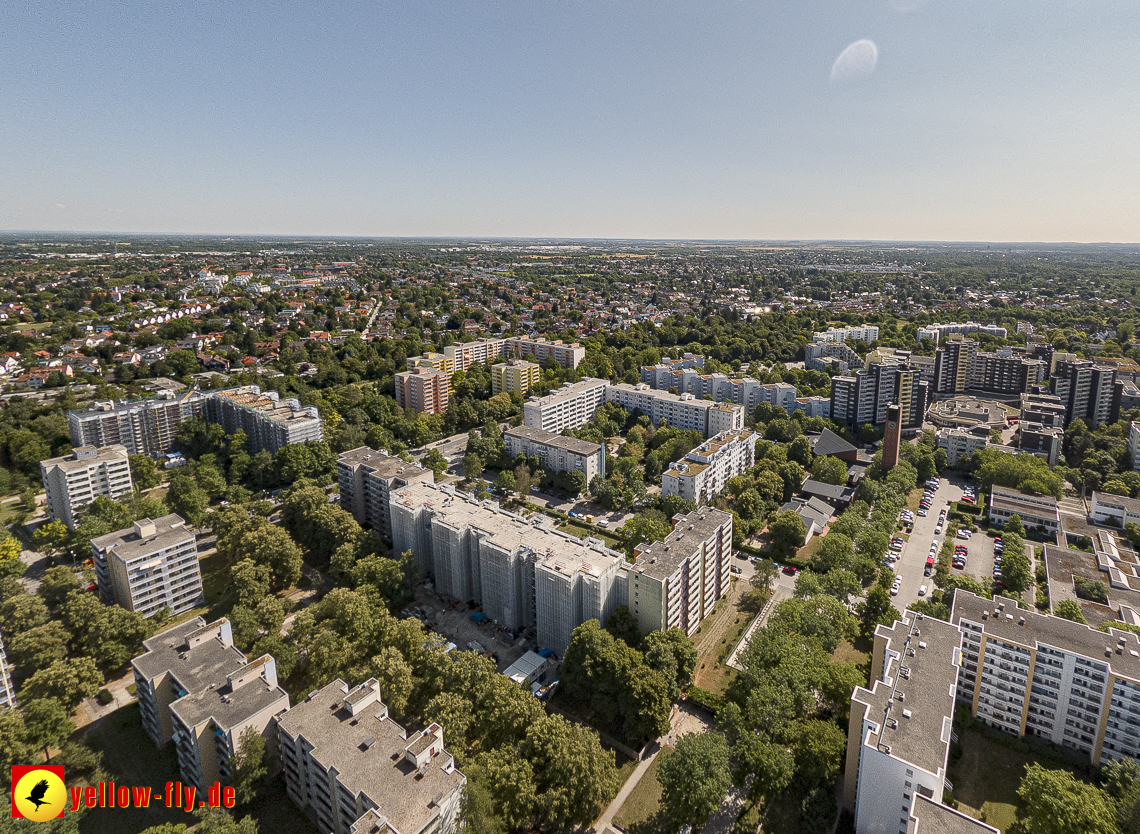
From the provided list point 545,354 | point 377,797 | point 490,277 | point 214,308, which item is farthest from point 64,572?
point 490,277

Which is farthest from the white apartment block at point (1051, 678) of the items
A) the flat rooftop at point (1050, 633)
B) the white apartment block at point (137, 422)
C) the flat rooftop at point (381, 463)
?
the white apartment block at point (137, 422)

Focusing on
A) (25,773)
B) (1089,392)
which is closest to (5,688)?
(25,773)

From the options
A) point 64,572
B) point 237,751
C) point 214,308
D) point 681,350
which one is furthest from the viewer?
point 214,308

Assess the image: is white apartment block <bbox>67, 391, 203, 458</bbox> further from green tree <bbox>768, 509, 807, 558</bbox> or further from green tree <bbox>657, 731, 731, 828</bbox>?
A: green tree <bbox>657, 731, 731, 828</bbox>

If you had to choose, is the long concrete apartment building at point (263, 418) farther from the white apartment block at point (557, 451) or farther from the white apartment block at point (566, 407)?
the white apartment block at point (566, 407)

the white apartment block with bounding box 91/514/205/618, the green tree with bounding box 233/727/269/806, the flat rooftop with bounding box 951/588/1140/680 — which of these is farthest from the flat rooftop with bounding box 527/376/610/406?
the green tree with bounding box 233/727/269/806

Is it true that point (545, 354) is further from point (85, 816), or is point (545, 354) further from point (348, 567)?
point (85, 816)
